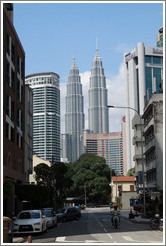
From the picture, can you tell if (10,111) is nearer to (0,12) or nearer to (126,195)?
(0,12)

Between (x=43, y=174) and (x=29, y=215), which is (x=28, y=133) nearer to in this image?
(x=43, y=174)

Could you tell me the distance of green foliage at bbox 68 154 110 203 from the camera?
359ft

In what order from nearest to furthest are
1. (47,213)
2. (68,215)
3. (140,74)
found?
1. (47,213)
2. (68,215)
3. (140,74)

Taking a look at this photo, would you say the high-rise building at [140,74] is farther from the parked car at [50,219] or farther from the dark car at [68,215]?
the parked car at [50,219]

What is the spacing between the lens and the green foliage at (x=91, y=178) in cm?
10931

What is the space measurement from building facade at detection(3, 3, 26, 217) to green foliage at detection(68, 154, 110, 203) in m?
59.3

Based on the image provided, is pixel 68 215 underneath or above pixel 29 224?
underneath

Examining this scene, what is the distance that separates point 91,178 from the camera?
112375mm

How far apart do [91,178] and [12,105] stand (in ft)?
233

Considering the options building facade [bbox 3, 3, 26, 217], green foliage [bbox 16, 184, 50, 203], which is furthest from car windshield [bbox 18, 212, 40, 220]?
green foliage [bbox 16, 184, 50, 203]

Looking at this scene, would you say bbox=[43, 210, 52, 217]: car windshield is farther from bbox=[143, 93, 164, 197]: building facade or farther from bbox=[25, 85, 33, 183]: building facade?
bbox=[25, 85, 33, 183]: building facade

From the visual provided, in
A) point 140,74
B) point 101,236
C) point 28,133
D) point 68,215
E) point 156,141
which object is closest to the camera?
point 101,236

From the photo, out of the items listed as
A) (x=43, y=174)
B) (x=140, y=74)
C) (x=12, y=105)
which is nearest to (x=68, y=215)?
(x=12, y=105)

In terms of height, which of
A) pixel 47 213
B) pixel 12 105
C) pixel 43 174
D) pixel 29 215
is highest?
pixel 12 105
